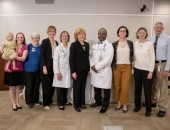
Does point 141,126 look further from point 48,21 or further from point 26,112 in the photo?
point 48,21

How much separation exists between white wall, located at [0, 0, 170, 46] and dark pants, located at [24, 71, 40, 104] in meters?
2.57

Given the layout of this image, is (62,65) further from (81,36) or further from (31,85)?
(31,85)

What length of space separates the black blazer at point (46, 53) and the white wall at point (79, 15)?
8.32 feet

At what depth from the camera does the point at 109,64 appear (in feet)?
9.84

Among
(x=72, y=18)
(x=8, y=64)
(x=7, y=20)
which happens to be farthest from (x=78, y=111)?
(x=7, y=20)

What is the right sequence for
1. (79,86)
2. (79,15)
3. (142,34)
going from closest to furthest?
(142,34) < (79,86) < (79,15)

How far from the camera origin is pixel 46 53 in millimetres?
3121

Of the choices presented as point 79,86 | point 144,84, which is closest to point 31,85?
Result: point 79,86

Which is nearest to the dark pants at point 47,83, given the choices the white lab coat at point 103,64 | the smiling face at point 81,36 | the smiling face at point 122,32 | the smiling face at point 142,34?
the smiling face at point 81,36

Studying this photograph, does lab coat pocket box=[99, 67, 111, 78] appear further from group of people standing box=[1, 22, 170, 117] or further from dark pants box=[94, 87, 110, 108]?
dark pants box=[94, 87, 110, 108]

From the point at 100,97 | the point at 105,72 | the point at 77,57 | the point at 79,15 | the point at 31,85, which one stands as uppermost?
the point at 79,15

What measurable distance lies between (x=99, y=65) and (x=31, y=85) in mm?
1402

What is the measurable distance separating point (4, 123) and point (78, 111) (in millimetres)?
1251

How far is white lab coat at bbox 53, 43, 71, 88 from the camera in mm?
3033
